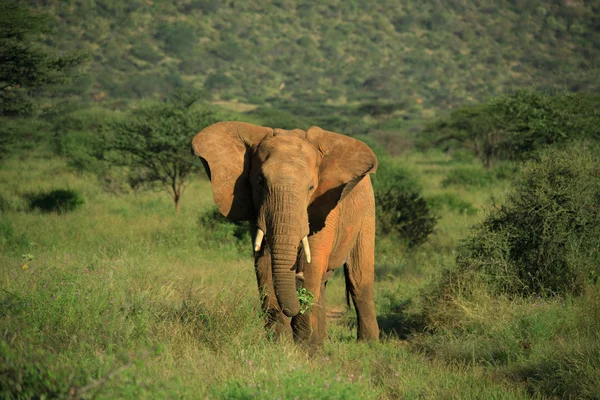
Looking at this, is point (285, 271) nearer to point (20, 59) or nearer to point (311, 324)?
point (311, 324)

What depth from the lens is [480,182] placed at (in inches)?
916

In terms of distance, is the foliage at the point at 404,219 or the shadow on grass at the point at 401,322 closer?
the shadow on grass at the point at 401,322

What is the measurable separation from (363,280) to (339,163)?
1696 mm

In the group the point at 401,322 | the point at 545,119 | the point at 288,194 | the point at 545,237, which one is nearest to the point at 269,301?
the point at 288,194

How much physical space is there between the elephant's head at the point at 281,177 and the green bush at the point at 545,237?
8.89ft

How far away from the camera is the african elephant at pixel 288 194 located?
206 inches

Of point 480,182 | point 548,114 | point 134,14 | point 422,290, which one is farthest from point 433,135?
point 134,14

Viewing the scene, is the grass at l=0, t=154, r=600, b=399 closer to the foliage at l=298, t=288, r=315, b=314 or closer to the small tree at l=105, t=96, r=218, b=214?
the foliage at l=298, t=288, r=315, b=314

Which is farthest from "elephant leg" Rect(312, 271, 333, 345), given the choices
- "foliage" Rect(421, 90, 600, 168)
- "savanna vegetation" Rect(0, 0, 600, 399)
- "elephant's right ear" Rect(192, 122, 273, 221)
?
"foliage" Rect(421, 90, 600, 168)

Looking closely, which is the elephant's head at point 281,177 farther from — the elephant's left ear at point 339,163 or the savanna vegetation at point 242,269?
the savanna vegetation at point 242,269

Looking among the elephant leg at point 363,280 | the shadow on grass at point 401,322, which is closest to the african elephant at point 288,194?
the elephant leg at point 363,280

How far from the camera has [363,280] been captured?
713 centimetres

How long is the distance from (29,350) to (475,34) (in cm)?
10688

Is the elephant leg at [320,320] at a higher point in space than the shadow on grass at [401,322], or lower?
higher
